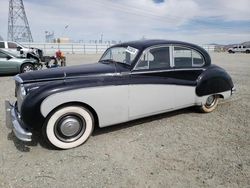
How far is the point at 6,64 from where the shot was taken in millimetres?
10664

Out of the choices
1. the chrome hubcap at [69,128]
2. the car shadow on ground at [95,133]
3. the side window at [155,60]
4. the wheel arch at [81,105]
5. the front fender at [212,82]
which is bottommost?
the car shadow on ground at [95,133]

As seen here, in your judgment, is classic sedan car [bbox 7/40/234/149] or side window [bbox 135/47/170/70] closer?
classic sedan car [bbox 7/40/234/149]

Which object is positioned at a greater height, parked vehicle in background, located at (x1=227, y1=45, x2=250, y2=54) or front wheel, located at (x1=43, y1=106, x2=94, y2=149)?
parked vehicle in background, located at (x1=227, y1=45, x2=250, y2=54)

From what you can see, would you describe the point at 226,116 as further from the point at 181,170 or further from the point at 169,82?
the point at 181,170

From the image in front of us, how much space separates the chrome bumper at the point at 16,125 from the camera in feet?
11.2

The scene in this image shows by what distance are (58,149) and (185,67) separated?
2946 millimetres

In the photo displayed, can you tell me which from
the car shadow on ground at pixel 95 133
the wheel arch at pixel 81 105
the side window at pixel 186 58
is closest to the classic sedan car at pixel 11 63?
the car shadow on ground at pixel 95 133

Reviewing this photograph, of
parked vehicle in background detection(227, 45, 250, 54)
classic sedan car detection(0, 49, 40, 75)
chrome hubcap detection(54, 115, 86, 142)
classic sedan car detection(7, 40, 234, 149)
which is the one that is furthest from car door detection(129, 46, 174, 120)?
parked vehicle in background detection(227, 45, 250, 54)

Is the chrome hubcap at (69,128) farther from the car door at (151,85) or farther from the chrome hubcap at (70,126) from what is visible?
the car door at (151,85)

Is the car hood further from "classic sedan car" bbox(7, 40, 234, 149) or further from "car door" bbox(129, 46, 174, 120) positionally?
"car door" bbox(129, 46, 174, 120)

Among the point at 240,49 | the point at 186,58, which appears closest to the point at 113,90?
the point at 186,58

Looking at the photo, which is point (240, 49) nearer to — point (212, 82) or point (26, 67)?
point (26, 67)

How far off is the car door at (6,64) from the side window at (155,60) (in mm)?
8425

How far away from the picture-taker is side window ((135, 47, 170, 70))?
171 inches
